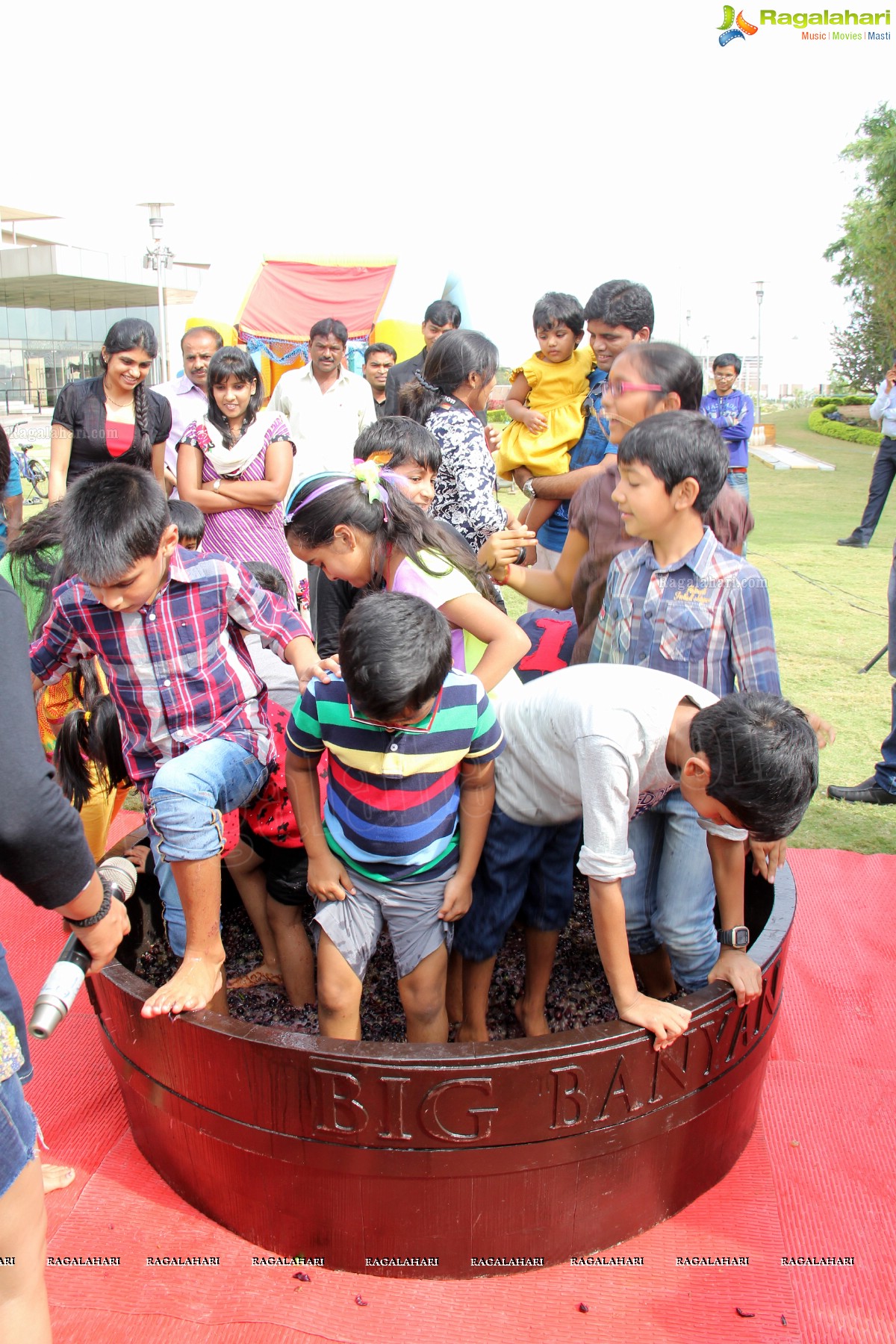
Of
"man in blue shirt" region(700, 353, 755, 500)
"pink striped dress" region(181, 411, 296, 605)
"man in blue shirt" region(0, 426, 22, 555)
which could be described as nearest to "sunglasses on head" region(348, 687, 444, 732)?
"pink striped dress" region(181, 411, 296, 605)

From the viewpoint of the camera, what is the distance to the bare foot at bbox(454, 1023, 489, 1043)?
208 cm

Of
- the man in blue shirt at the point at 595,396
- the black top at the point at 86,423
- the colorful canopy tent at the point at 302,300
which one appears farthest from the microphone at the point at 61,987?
the colorful canopy tent at the point at 302,300

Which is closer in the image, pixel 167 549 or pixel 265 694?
pixel 167 549

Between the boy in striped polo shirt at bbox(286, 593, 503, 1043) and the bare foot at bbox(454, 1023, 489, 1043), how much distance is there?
6.4 inches

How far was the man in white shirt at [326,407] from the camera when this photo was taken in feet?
16.0

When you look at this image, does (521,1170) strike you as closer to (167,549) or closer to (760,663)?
(760,663)

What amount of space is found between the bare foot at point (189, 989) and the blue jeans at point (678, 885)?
32.9 inches

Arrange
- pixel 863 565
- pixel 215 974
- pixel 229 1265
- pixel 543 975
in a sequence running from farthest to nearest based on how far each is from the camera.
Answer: pixel 863 565
pixel 543 975
pixel 215 974
pixel 229 1265

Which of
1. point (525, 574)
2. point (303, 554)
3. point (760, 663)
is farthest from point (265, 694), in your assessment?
point (760, 663)

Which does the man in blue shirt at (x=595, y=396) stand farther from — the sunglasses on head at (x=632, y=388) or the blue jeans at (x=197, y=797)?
the blue jeans at (x=197, y=797)

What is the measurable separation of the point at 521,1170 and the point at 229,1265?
1.86 ft

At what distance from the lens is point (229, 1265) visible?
1706 mm

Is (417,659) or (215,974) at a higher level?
(417,659)

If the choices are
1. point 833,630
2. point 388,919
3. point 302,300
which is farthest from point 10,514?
point 302,300
